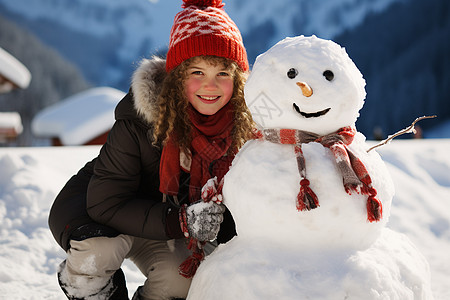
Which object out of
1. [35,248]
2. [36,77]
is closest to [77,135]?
[35,248]

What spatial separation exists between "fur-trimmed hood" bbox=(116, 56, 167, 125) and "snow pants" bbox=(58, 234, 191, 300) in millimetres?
410

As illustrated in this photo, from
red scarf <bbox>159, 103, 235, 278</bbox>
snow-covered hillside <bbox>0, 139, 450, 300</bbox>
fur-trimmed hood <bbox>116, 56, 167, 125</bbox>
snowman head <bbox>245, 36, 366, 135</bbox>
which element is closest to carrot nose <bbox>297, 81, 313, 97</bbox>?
snowman head <bbox>245, 36, 366, 135</bbox>

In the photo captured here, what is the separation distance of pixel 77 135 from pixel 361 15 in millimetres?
20509

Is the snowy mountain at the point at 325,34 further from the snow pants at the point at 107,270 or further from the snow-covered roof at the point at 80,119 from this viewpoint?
the snow pants at the point at 107,270

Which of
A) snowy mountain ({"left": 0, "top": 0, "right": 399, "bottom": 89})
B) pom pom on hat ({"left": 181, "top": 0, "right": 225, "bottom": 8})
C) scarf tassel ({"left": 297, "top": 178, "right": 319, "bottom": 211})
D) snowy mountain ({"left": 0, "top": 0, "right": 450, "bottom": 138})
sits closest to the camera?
scarf tassel ({"left": 297, "top": 178, "right": 319, "bottom": 211})

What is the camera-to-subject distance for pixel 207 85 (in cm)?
143

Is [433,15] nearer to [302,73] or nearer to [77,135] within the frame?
[77,135]

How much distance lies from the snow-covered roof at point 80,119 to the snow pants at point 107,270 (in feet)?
25.1

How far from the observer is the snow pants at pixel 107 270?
1.38 m

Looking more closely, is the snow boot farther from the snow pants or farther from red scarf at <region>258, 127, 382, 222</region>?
red scarf at <region>258, 127, 382, 222</region>

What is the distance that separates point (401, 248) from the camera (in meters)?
1.08

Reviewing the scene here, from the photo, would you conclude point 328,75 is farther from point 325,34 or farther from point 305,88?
point 325,34

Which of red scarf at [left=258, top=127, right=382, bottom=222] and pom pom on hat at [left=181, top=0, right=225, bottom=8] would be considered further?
pom pom on hat at [left=181, top=0, right=225, bottom=8]

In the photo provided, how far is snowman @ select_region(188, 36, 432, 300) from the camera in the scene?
95cm
